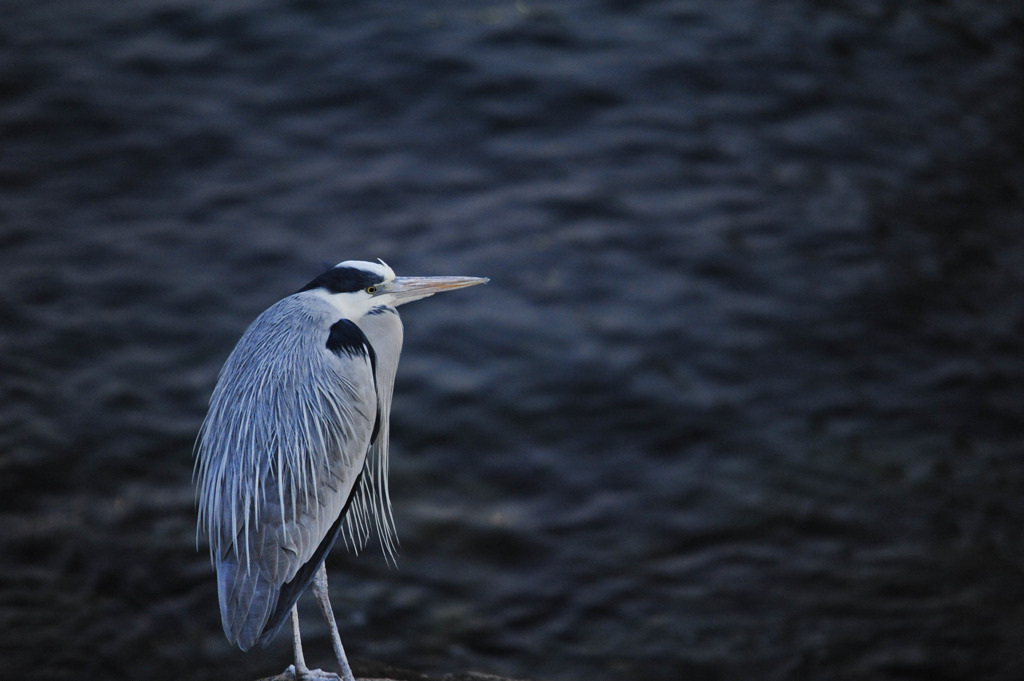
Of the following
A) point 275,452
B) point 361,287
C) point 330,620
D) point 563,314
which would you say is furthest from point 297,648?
point 563,314

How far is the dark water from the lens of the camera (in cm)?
771

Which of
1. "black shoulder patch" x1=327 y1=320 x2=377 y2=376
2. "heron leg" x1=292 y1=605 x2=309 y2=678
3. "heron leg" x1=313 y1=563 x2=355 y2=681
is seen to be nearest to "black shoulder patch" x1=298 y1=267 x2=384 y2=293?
"black shoulder patch" x1=327 y1=320 x2=377 y2=376

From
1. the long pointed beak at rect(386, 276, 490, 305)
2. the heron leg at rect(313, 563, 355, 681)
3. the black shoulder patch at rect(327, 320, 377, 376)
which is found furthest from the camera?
the long pointed beak at rect(386, 276, 490, 305)

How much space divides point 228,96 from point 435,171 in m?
2.11

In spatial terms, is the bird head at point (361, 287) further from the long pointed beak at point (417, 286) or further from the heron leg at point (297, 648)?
the heron leg at point (297, 648)

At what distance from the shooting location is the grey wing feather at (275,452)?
173 inches

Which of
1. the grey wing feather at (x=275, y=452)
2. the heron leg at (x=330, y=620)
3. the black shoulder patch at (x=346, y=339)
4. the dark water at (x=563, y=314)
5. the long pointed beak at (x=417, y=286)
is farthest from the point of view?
the dark water at (x=563, y=314)

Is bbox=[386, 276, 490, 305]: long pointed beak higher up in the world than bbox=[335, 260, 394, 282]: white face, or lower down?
lower down

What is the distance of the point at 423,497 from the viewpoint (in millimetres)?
8414

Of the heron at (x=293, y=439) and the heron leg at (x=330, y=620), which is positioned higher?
the heron at (x=293, y=439)

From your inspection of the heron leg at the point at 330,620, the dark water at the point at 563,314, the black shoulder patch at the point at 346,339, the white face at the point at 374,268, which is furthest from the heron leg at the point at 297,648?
the dark water at the point at 563,314

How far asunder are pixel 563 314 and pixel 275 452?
523 centimetres

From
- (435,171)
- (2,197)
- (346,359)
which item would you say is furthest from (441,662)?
(2,197)

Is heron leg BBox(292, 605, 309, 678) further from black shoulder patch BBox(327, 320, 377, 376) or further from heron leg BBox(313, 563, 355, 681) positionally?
black shoulder patch BBox(327, 320, 377, 376)
